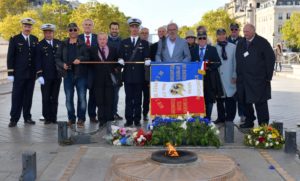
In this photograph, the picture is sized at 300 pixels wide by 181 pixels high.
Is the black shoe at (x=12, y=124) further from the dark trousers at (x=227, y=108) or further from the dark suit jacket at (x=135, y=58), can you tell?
the dark trousers at (x=227, y=108)

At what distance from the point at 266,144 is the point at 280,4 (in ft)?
401

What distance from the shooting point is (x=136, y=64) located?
32.1ft

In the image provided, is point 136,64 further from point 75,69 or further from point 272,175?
point 272,175

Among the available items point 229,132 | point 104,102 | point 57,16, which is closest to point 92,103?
point 104,102

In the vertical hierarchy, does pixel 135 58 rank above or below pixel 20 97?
above

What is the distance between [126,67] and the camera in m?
9.84

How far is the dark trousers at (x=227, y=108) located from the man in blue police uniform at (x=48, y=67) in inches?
142

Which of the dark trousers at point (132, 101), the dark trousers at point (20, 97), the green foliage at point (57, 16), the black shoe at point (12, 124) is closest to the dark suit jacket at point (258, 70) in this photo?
Result: the dark trousers at point (132, 101)

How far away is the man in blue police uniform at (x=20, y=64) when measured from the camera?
10133 millimetres

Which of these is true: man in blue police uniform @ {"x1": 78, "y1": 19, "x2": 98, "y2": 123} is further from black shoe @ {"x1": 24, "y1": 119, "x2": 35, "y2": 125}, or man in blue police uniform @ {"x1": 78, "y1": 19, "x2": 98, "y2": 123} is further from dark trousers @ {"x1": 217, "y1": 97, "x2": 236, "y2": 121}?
dark trousers @ {"x1": 217, "y1": 97, "x2": 236, "y2": 121}

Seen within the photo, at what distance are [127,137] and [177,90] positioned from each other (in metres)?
1.61

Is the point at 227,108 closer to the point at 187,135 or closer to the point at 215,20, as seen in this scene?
the point at 187,135

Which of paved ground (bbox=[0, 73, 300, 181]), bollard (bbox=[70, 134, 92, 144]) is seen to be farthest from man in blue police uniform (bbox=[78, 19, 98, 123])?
bollard (bbox=[70, 134, 92, 144])

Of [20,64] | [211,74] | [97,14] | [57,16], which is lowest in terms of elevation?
[211,74]
